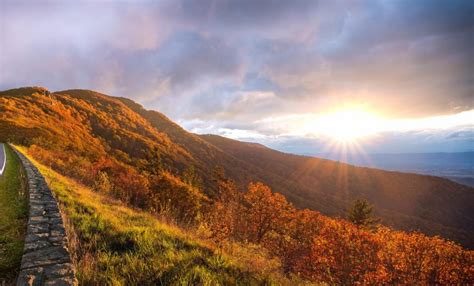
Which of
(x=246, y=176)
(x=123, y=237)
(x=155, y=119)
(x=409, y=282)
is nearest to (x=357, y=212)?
(x=409, y=282)

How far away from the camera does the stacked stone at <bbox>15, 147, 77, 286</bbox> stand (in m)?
2.92

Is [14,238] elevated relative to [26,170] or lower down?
lower down

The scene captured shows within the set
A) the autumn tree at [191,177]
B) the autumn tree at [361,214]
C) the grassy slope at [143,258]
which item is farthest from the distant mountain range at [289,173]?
the grassy slope at [143,258]

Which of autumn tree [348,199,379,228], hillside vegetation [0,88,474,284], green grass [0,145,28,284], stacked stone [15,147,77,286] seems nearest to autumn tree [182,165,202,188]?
hillside vegetation [0,88,474,284]

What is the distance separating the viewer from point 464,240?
85.6 meters

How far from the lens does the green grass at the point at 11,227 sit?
342 cm

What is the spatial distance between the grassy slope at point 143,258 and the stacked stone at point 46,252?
0.80ft

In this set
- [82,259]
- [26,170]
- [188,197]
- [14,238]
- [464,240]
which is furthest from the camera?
[464,240]

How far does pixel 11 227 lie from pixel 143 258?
3.10 meters

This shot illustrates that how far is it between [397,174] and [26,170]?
652ft

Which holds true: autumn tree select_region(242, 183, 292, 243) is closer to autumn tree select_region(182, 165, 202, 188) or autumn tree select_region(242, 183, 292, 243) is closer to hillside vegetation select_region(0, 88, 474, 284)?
hillside vegetation select_region(0, 88, 474, 284)

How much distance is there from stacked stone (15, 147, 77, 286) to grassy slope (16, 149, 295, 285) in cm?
24

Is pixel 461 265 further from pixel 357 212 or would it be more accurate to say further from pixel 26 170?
pixel 357 212

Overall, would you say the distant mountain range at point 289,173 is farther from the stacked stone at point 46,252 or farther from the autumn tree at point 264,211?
the stacked stone at point 46,252
